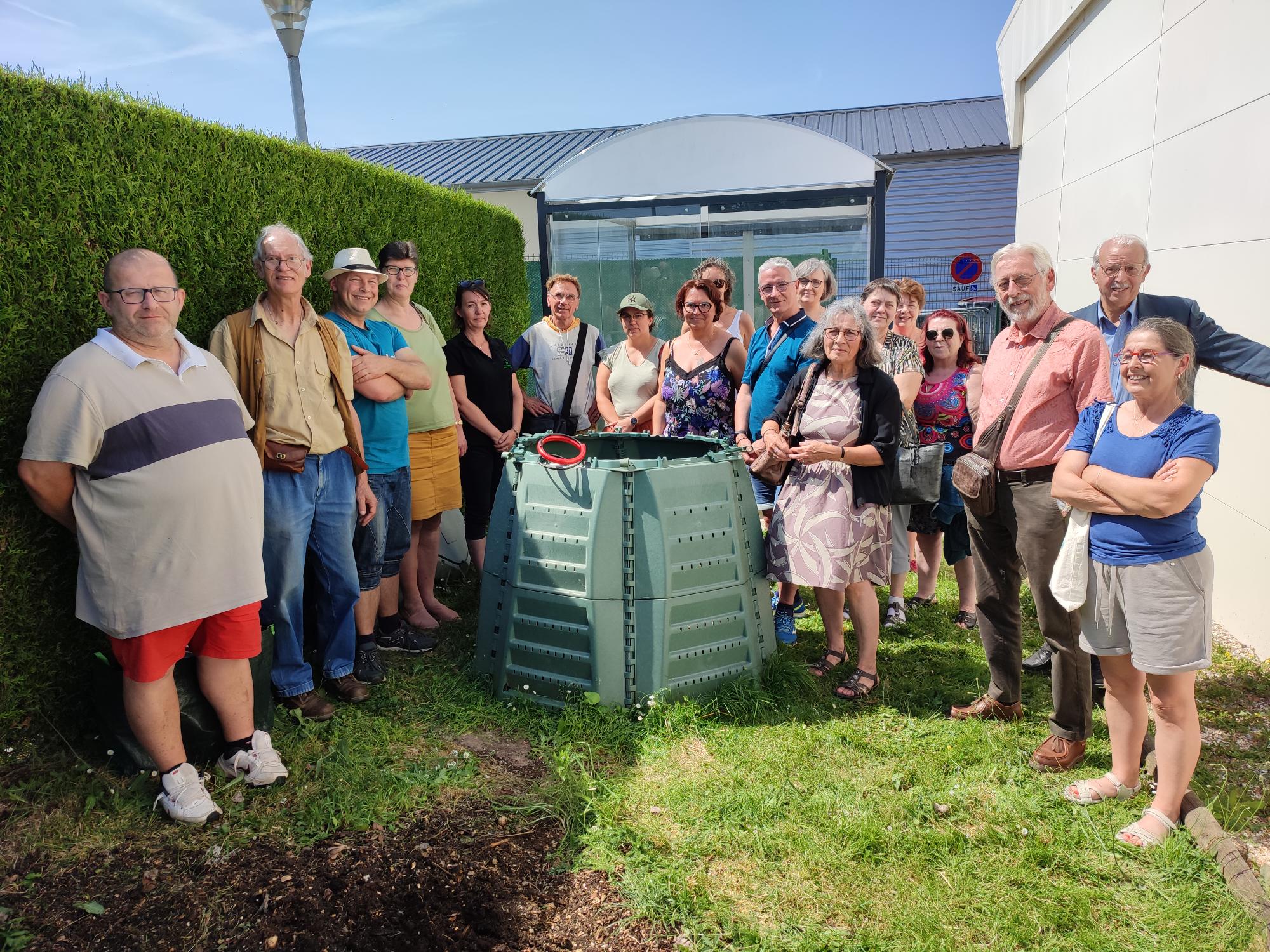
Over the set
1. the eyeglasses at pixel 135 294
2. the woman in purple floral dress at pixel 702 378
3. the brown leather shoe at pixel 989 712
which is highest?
the eyeglasses at pixel 135 294

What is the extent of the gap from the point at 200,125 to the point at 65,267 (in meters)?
1.15

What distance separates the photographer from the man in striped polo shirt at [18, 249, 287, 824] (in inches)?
112

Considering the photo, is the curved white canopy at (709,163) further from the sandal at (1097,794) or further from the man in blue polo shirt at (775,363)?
the sandal at (1097,794)

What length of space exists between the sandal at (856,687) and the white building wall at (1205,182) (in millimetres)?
2497

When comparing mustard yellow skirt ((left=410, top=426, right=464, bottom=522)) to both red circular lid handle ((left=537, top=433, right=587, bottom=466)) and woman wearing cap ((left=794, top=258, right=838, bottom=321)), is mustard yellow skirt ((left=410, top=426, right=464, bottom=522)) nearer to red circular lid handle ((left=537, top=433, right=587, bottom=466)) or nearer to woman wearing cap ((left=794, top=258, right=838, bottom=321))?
red circular lid handle ((left=537, top=433, right=587, bottom=466))

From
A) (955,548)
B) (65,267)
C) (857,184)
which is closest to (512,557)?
(65,267)

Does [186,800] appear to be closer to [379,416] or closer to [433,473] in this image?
[379,416]

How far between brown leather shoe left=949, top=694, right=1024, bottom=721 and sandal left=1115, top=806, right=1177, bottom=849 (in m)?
0.96

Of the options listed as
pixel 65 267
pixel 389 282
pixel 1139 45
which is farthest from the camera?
pixel 1139 45

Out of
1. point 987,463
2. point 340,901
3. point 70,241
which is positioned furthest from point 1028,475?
point 70,241

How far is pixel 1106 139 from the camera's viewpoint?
308 inches

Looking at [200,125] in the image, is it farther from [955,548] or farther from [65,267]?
[955,548]

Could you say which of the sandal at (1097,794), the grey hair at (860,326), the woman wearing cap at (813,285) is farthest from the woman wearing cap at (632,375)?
the sandal at (1097,794)

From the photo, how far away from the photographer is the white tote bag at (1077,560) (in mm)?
3047
